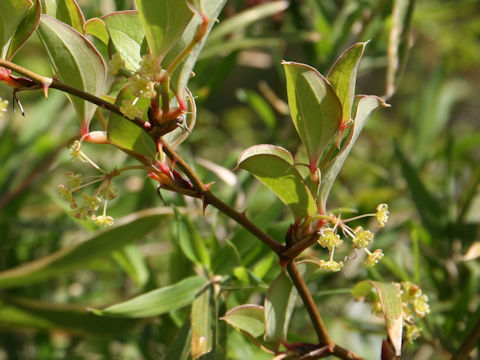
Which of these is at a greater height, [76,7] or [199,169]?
[76,7]

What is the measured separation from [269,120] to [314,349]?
0.47m

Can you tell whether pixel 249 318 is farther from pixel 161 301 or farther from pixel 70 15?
pixel 70 15

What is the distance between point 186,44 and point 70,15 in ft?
0.32

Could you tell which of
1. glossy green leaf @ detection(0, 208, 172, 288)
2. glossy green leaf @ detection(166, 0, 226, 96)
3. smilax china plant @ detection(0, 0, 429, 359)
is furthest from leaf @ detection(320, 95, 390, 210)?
glossy green leaf @ detection(0, 208, 172, 288)

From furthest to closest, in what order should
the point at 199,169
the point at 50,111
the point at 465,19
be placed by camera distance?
the point at 465,19, the point at 50,111, the point at 199,169

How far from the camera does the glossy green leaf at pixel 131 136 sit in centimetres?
35

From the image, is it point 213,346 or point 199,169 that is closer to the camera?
point 213,346

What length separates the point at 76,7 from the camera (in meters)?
0.37

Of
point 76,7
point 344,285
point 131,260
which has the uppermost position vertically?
point 76,7

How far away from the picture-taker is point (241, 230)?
1.76ft

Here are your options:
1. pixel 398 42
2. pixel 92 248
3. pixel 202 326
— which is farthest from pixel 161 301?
pixel 398 42

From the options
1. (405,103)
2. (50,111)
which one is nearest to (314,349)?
(50,111)

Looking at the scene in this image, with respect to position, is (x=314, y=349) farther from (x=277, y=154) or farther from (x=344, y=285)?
(x=344, y=285)

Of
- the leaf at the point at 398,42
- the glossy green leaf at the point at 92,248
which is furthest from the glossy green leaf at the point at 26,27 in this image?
the leaf at the point at 398,42
